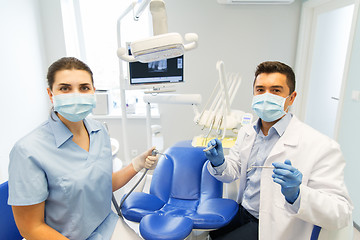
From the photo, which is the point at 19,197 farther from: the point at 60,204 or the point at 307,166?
the point at 307,166

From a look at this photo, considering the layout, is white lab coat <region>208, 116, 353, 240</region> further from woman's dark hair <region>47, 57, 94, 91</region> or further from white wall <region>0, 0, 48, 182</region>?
white wall <region>0, 0, 48, 182</region>

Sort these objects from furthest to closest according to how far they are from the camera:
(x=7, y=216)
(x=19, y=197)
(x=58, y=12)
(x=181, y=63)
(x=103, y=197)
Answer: (x=58, y=12)
(x=181, y=63)
(x=103, y=197)
(x=7, y=216)
(x=19, y=197)

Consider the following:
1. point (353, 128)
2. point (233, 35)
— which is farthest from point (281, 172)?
point (233, 35)

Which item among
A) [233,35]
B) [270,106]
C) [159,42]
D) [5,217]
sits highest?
[233,35]

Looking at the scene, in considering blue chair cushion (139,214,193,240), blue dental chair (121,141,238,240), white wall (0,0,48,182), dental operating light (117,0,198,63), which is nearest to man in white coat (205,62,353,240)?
blue dental chair (121,141,238,240)

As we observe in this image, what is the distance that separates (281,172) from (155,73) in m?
1.24

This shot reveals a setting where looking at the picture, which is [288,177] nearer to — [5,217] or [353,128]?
[5,217]

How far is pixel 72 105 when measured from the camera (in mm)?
939

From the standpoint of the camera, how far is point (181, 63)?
181 cm

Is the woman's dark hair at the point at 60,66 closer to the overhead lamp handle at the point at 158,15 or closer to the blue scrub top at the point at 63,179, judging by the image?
the blue scrub top at the point at 63,179

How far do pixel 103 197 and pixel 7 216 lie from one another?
14.6 inches

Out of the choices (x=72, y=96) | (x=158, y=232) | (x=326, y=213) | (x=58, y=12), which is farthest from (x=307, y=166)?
(x=58, y=12)

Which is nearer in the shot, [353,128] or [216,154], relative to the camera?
[216,154]

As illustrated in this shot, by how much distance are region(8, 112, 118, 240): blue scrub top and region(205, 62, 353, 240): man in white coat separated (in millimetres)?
547
